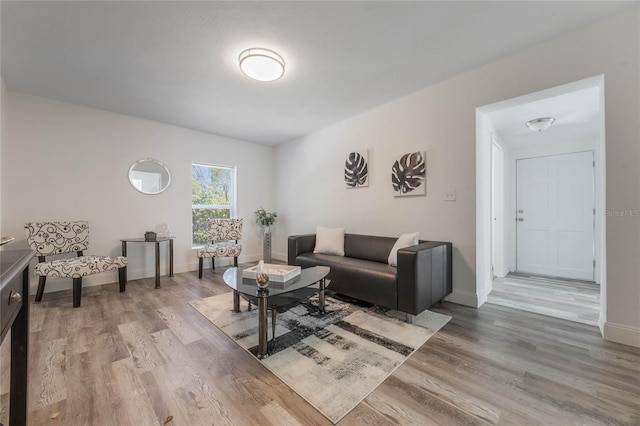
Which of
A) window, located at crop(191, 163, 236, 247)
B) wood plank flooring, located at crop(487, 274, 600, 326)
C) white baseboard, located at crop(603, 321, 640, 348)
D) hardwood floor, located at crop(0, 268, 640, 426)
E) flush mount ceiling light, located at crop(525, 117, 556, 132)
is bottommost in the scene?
hardwood floor, located at crop(0, 268, 640, 426)

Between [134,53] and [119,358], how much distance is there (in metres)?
2.53

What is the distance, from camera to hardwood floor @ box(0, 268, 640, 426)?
1276 mm

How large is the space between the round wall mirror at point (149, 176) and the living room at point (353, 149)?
0.30 feet

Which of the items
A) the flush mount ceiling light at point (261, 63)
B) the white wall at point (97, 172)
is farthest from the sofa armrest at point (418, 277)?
the white wall at point (97, 172)

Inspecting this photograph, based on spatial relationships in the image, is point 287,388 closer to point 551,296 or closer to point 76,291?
point 76,291

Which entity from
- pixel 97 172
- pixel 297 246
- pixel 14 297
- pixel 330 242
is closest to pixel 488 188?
pixel 330 242

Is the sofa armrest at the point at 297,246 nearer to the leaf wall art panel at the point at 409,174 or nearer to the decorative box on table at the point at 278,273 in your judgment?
the decorative box on table at the point at 278,273

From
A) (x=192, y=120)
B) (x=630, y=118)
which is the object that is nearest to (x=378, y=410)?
(x=630, y=118)

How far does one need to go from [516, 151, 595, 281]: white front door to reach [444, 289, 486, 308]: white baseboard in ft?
8.13

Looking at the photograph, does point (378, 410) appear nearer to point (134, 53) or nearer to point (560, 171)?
point (134, 53)

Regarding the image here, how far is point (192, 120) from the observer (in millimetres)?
3961

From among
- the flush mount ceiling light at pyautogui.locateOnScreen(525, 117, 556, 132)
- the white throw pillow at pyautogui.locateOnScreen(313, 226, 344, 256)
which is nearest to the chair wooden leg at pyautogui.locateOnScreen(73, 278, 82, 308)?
the white throw pillow at pyautogui.locateOnScreen(313, 226, 344, 256)

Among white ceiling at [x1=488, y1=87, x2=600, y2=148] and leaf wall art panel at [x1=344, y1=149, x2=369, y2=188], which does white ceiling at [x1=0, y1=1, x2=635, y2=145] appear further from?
white ceiling at [x1=488, y1=87, x2=600, y2=148]

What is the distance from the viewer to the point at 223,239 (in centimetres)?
448
